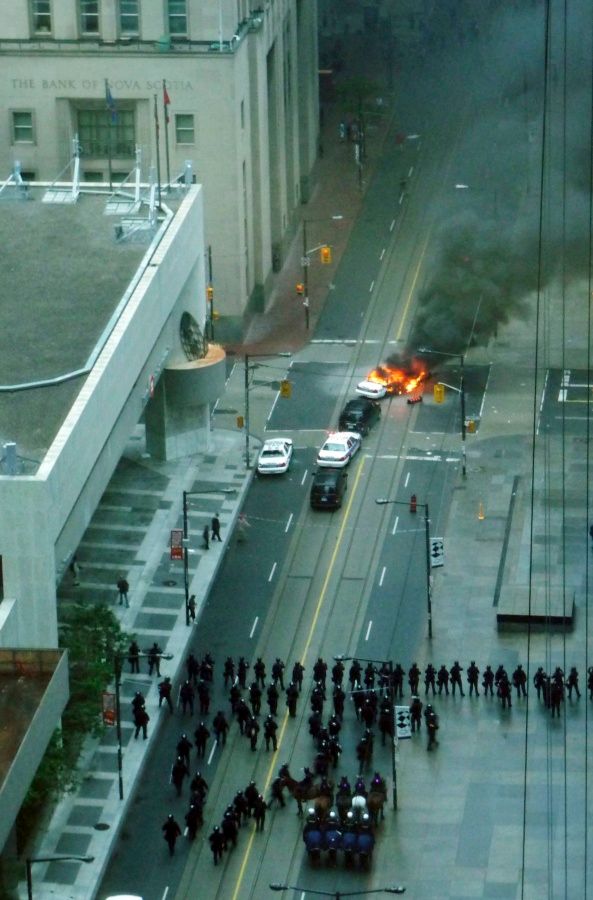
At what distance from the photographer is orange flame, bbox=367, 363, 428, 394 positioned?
130 m

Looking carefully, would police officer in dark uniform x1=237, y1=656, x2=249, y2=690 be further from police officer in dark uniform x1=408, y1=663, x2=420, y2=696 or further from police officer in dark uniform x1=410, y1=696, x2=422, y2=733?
police officer in dark uniform x1=410, y1=696, x2=422, y2=733

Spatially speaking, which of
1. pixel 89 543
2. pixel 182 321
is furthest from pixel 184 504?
pixel 182 321

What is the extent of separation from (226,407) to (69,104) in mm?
16819

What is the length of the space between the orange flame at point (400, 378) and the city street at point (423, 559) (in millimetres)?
694

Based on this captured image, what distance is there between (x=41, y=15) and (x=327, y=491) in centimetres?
3082

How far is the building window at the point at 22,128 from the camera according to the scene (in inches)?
5310

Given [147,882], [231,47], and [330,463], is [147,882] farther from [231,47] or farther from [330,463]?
[231,47]

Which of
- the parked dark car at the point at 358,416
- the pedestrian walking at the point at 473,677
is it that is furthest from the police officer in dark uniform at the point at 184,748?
the parked dark car at the point at 358,416

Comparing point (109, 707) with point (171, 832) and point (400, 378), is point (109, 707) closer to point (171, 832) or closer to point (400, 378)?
point (171, 832)

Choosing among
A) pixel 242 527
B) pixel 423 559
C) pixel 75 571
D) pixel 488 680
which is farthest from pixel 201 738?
pixel 242 527

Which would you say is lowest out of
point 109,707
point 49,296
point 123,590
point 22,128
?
point 123,590

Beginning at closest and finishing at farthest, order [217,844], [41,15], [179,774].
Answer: [217,844] → [179,774] → [41,15]

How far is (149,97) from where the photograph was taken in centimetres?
13262

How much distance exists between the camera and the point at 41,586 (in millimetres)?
91938
